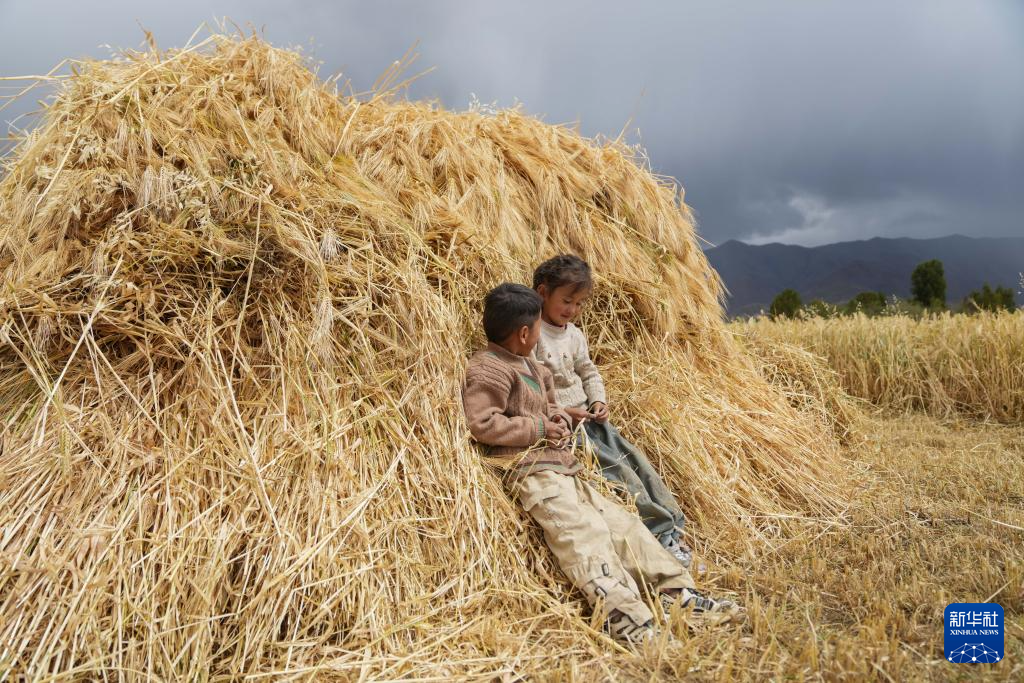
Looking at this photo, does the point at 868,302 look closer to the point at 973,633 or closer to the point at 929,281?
the point at 929,281

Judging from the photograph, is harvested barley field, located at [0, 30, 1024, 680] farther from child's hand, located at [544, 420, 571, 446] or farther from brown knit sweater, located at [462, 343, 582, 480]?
child's hand, located at [544, 420, 571, 446]

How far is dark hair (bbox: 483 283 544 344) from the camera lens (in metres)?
2.76

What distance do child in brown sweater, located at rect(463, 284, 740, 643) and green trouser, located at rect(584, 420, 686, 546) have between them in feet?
0.79

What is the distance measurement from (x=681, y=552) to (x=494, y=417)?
0.98 m

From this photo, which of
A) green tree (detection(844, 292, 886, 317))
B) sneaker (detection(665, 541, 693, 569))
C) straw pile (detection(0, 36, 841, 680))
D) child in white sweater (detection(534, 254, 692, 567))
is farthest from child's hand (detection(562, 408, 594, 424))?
green tree (detection(844, 292, 886, 317))

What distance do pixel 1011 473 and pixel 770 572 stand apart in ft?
7.74

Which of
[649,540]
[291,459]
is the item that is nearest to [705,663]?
[649,540]

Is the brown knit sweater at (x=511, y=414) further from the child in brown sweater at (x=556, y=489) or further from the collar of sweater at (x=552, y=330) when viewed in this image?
the collar of sweater at (x=552, y=330)

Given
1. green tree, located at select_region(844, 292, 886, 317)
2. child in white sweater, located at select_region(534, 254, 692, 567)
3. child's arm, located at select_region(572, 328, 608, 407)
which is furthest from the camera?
green tree, located at select_region(844, 292, 886, 317)

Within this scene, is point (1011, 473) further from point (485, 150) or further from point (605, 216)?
point (485, 150)

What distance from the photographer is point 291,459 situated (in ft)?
7.48

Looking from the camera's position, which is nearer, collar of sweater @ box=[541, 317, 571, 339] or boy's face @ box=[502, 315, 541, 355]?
boy's face @ box=[502, 315, 541, 355]

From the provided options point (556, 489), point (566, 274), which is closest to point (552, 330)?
point (566, 274)

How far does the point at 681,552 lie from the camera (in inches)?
112
